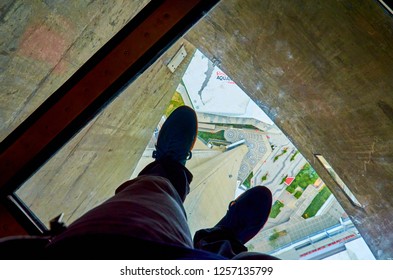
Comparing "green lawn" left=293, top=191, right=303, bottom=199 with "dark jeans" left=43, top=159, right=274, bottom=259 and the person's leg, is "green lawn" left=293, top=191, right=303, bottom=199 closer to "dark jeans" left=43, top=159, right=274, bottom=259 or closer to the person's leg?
the person's leg

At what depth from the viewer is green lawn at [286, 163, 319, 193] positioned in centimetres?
551

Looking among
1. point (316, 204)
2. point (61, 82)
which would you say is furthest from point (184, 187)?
point (316, 204)

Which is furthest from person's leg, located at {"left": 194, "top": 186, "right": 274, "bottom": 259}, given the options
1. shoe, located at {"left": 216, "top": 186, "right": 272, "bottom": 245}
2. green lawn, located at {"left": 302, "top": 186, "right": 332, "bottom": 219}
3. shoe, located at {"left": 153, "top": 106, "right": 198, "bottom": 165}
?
green lawn, located at {"left": 302, "top": 186, "right": 332, "bottom": 219}

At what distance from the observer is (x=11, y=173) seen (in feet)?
3.65

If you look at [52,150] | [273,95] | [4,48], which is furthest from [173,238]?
[273,95]

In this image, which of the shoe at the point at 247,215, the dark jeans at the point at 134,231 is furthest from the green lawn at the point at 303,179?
the dark jeans at the point at 134,231

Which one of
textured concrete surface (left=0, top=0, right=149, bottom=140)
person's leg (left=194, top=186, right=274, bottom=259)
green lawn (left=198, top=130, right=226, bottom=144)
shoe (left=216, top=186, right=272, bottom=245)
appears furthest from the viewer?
green lawn (left=198, top=130, right=226, bottom=144)

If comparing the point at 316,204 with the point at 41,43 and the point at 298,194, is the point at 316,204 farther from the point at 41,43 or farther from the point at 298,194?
the point at 41,43

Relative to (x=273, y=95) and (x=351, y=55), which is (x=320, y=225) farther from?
(x=351, y=55)

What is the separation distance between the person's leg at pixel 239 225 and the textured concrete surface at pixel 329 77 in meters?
0.82

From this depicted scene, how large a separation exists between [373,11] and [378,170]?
1.25 meters

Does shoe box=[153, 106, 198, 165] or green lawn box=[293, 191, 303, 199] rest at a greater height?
shoe box=[153, 106, 198, 165]

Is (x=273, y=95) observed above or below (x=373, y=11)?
above

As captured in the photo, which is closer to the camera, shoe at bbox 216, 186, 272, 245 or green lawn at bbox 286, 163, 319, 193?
shoe at bbox 216, 186, 272, 245
